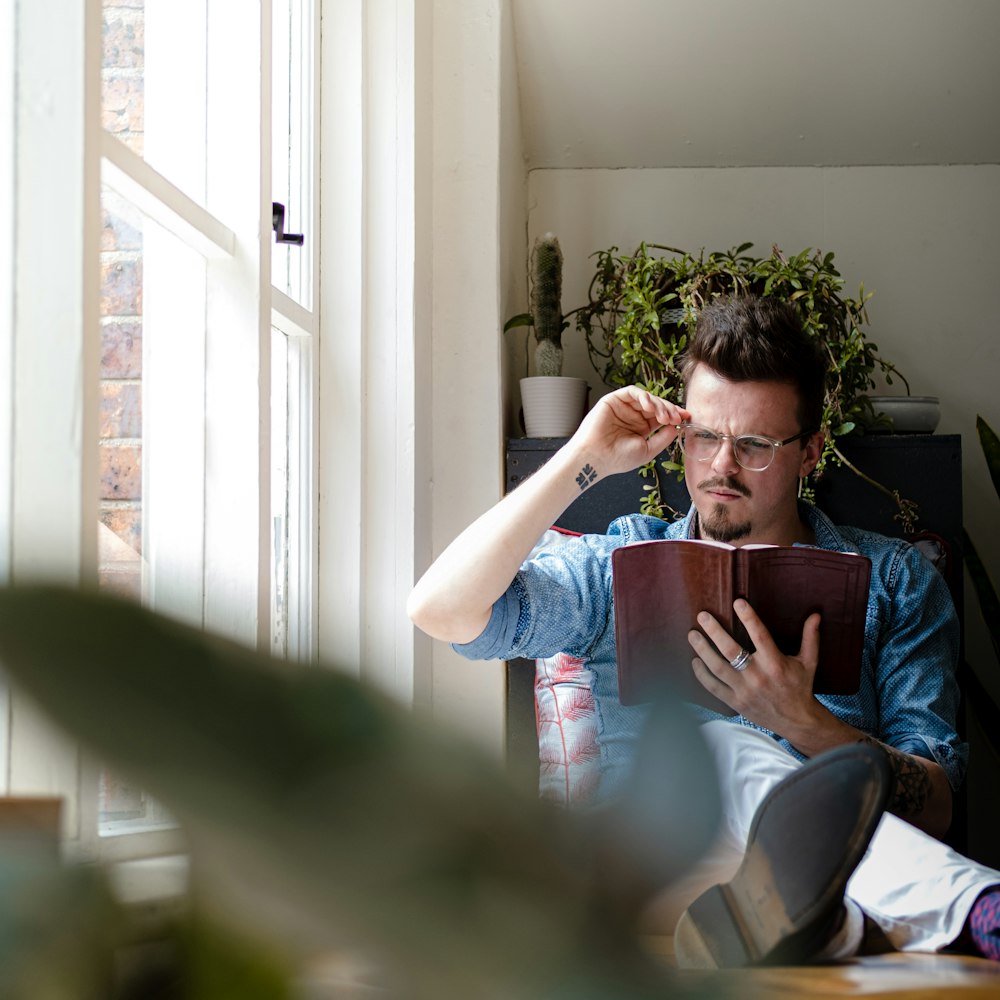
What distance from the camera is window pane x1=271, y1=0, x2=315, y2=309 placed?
65.0 inches

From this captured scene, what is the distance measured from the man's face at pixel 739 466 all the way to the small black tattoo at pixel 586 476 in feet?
0.63

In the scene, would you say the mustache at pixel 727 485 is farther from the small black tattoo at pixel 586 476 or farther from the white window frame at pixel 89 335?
the white window frame at pixel 89 335

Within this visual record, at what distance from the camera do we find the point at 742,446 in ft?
5.84

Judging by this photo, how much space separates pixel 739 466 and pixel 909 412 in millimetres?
573

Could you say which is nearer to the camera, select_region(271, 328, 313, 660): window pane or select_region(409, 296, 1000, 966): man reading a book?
select_region(409, 296, 1000, 966): man reading a book

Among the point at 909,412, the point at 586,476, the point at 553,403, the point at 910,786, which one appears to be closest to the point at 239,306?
the point at 586,476

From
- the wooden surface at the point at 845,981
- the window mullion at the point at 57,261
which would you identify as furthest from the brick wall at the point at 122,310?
the wooden surface at the point at 845,981

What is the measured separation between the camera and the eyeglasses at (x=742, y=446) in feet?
5.82

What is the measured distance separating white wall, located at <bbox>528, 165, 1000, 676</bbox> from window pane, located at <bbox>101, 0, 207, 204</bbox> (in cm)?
143

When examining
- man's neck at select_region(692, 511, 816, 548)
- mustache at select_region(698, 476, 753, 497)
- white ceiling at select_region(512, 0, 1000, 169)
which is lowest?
man's neck at select_region(692, 511, 816, 548)

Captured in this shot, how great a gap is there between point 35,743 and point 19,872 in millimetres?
16

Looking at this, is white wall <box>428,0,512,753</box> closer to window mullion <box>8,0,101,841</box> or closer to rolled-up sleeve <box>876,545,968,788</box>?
rolled-up sleeve <box>876,545,968,788</box>

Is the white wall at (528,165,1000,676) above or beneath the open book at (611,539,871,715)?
above

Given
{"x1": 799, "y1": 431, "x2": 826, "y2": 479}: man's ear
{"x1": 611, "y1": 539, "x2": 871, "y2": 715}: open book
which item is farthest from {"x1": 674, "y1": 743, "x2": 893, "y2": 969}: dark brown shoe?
{"x1": 799, "y1": 431, "x2": 826, "y2": 479}: man's ear
